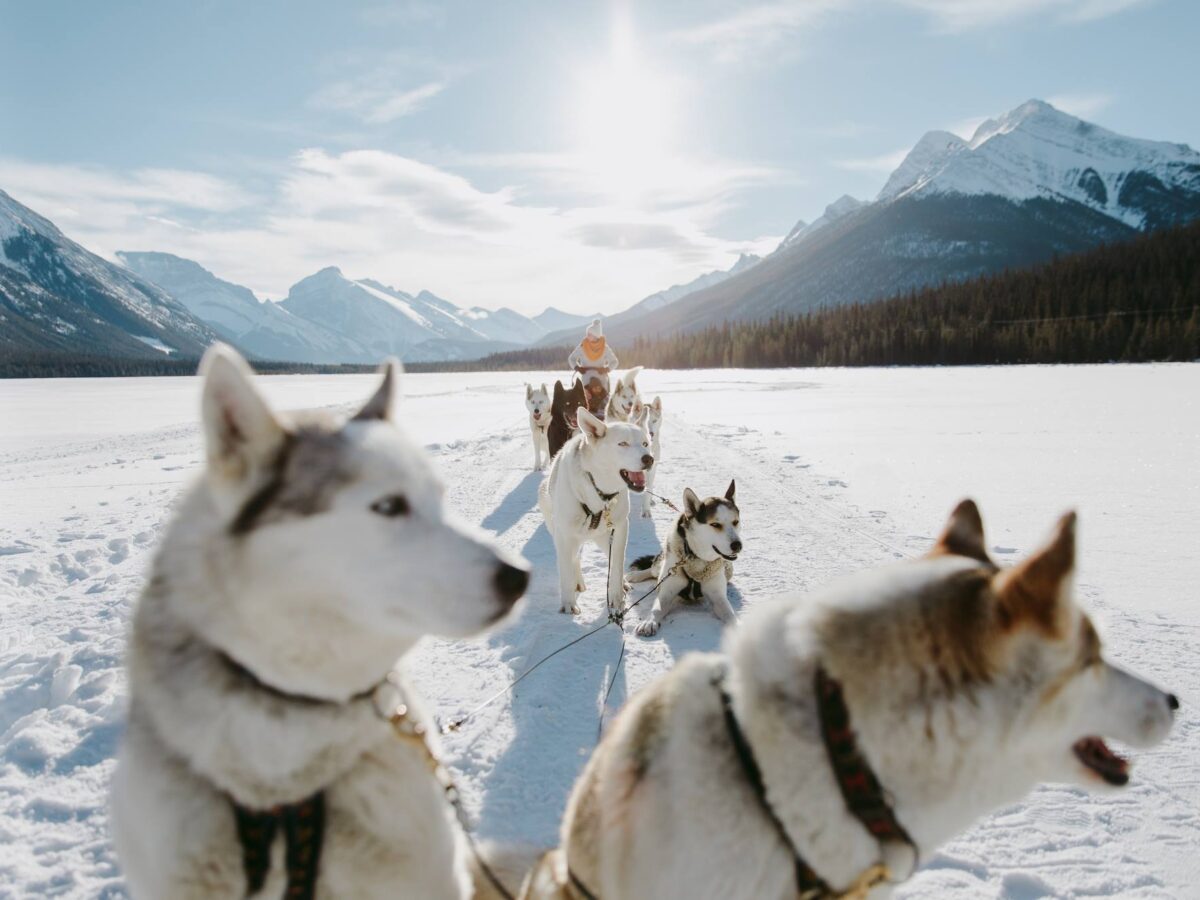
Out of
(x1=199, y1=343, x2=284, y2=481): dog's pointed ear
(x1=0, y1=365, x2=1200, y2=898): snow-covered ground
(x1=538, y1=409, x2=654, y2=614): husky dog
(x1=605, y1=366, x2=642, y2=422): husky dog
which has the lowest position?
(x1=0, y1=365, x2=1200, y2=898): snow-covered ground

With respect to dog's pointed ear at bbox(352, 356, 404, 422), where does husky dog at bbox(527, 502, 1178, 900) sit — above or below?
below

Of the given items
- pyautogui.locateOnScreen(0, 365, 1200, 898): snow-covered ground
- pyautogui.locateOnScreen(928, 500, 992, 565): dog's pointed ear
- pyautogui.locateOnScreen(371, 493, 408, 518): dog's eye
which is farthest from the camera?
pyautogui.locateOnScreen(0, 365, 1200, 898): snow-covered ground

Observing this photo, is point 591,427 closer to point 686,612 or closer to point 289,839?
point 686,612

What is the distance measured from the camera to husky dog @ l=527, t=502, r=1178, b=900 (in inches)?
64.0

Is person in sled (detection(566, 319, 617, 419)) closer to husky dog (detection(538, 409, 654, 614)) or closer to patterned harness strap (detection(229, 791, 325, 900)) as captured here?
husky dog (detection(538, 409, 654, 614))

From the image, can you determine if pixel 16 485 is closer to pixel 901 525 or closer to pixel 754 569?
pixel 754 569

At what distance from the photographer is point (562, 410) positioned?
470 inches

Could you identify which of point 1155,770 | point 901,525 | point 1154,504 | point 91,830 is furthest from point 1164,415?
point 91,830

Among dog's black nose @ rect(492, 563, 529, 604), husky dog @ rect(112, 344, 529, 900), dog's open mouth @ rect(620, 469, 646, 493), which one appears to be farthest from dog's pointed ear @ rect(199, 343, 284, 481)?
dog's open mouth @ rect(620, 469, 646, 493)

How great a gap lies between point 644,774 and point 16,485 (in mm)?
13273

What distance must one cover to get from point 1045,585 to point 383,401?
1890 mm

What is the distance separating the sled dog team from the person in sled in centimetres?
1044

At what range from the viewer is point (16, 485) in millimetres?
10734

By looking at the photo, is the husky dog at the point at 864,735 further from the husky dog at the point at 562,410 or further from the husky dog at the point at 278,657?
the husky dog at the point at 562,410
